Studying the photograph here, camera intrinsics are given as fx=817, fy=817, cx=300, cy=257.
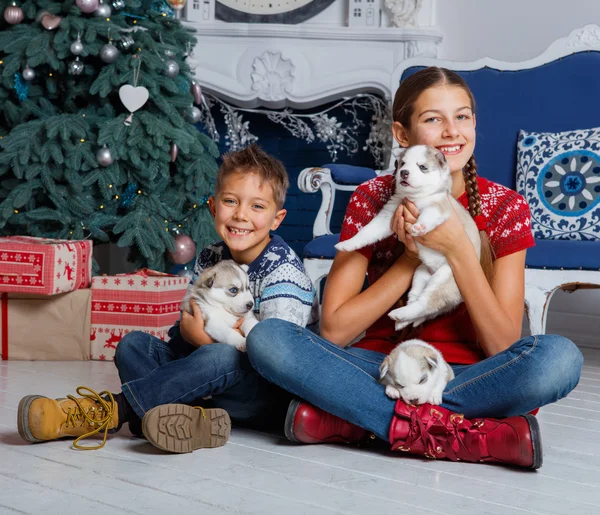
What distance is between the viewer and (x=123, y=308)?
9.61ft

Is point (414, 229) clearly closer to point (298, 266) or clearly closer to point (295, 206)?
point (298, 266)

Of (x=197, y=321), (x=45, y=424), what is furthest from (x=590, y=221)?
(x=45, y=424)

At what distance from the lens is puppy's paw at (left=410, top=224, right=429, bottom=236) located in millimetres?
1656

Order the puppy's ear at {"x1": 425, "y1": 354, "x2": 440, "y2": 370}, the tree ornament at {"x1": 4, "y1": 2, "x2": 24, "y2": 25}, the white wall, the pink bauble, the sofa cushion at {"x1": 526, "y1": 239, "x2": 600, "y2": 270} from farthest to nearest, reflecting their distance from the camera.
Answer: the white wall, the pink bauble, the tree ornament at {"x1": 4, "y1": 2, "x2": 24, "y2": 25}, the sofa cushion at {"x1": 526, "y1": 239, "x2": 600, "y2": 270}, the puppy's ear at {"x1": 425, "y1": 354, "x2": 440, "y2": 370}

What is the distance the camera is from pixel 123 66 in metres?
3.26

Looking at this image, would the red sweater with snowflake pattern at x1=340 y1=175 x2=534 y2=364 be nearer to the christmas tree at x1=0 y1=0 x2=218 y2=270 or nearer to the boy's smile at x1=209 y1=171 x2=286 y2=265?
the boy's smile at x1=209 y1=171 x2=286 y2=265

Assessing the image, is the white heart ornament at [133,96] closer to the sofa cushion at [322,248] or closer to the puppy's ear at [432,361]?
the sofa cushion at [322,248]

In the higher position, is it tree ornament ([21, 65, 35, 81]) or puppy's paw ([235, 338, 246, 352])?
tree ornament ([21, 65, 35, 81])

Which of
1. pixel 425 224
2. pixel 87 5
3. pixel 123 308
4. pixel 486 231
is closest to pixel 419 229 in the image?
pixel 425 224

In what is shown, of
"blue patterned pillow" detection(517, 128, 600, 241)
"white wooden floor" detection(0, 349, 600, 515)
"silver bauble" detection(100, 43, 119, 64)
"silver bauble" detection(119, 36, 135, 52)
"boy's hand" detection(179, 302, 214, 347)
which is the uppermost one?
"silver bauble" detection(119, 36, 135, 52)

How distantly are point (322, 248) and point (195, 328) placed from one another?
3.99ft

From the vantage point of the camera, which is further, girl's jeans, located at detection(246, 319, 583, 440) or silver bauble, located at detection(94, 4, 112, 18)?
silver bauble, located at detection(94, 4, 112, 18)

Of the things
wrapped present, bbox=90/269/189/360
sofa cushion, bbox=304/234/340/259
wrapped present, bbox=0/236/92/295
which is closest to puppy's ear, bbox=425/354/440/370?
sofa cushion, bbox=304/234/340/259

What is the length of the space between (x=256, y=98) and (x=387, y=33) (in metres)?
0.74
